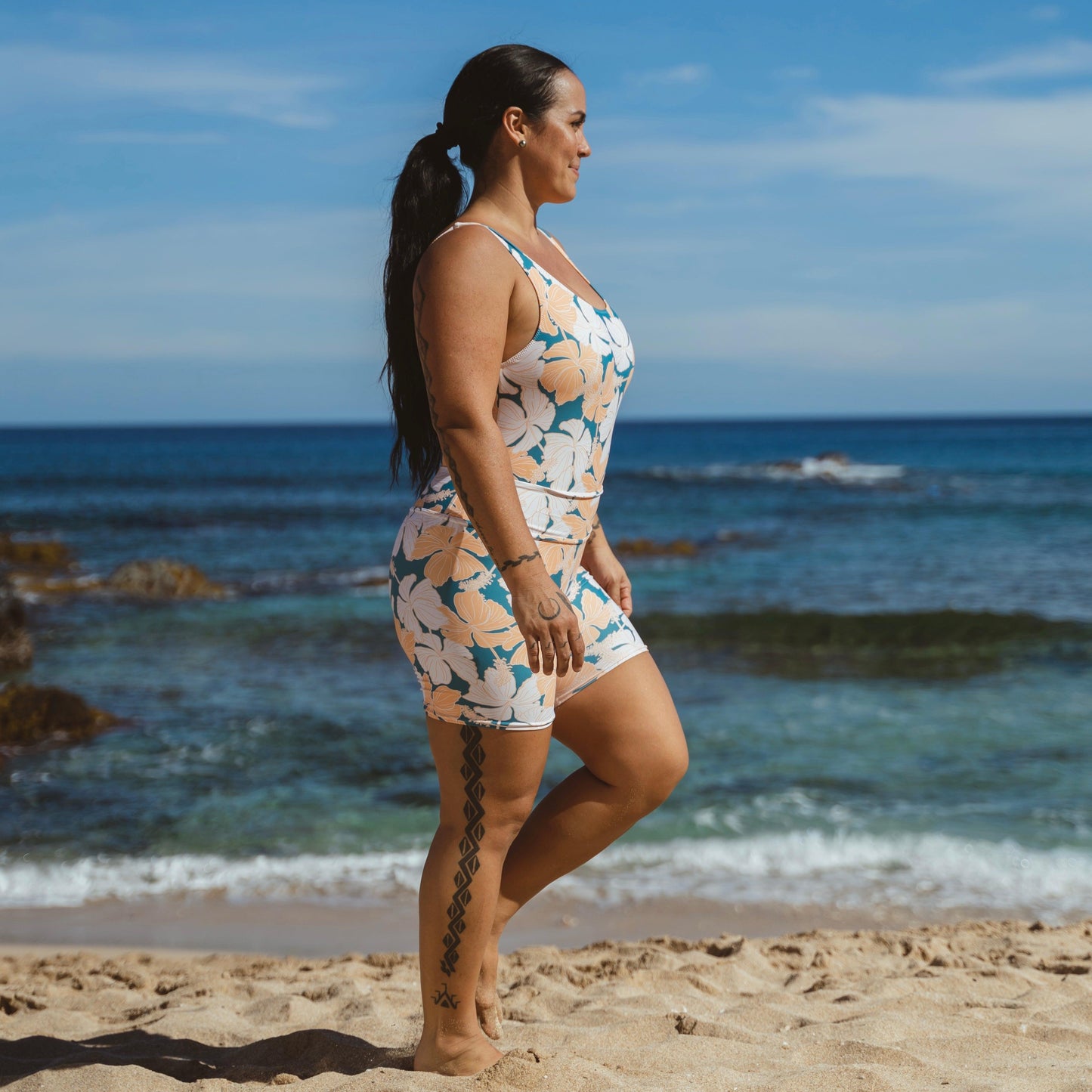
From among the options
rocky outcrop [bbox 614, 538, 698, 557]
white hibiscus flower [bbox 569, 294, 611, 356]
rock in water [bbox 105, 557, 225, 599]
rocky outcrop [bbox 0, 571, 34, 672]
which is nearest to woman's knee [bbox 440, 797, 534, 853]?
white hibiscus flower [bbox 569, 294, 611, 356]

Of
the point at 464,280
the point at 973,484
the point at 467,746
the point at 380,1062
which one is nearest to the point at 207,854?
the point at 380,1062

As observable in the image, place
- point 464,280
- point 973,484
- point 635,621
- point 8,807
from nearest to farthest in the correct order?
1. point 464,280
2. point 8,807
3. point 635,621
4. point 973,484

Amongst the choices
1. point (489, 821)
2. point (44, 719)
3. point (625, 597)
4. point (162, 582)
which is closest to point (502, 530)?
point (489, 821)

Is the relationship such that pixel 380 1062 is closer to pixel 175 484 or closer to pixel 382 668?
pixel 382 668

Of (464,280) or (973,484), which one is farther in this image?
(973,484)

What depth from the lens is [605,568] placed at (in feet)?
9.25

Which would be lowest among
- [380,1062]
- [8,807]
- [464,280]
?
[8,807]

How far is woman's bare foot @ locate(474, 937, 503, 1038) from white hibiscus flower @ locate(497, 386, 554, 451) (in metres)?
1.13

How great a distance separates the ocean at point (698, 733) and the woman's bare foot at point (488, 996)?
1942 millimetres

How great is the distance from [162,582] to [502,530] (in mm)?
13517

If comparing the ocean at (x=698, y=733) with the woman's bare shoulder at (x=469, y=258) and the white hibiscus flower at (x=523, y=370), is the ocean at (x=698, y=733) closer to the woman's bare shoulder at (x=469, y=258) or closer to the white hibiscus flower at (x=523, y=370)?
the white hibiscus flower at (x=523, y=370)

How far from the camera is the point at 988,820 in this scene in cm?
533

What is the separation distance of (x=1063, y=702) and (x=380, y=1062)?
264 inches

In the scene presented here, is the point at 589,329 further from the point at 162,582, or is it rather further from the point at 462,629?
the point at 162,582
